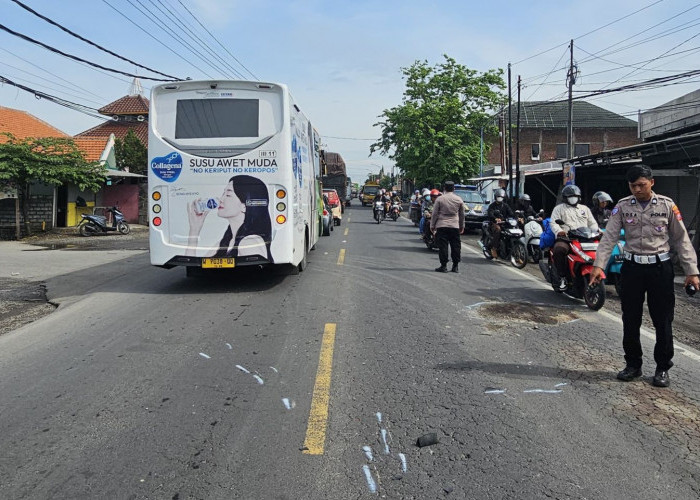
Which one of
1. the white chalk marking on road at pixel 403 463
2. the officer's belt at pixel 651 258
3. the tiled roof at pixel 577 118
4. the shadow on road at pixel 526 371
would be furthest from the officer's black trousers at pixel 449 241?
the tiled roof at pixel 577 118

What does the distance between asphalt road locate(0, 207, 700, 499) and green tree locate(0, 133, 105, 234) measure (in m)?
13.5

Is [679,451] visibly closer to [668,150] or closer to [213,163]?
[213,163]

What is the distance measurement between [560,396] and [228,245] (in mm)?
5963

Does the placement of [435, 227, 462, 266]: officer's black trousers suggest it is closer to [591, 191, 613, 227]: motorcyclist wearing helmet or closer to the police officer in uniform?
[591, 191, 613, 227]: motorcyclist wearing helmet

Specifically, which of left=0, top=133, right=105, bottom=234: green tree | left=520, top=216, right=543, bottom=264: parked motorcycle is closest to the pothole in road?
left=520, top=216, right=543, bottom=264: parked motorcycle

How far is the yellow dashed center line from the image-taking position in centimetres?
371

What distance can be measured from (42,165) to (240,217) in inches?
550

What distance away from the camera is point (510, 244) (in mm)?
13953

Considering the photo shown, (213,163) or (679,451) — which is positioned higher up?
(213,163)

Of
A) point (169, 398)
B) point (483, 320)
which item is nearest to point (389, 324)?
point (483, 320)

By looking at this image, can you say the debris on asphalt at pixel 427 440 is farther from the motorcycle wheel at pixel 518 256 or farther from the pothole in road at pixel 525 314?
the motorcycle wheel at pixel 518 256

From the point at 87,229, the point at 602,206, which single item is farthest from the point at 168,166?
the point at 87,229

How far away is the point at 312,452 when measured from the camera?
11.8 feet

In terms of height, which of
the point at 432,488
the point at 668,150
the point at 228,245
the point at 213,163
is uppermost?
the point at 668,150
